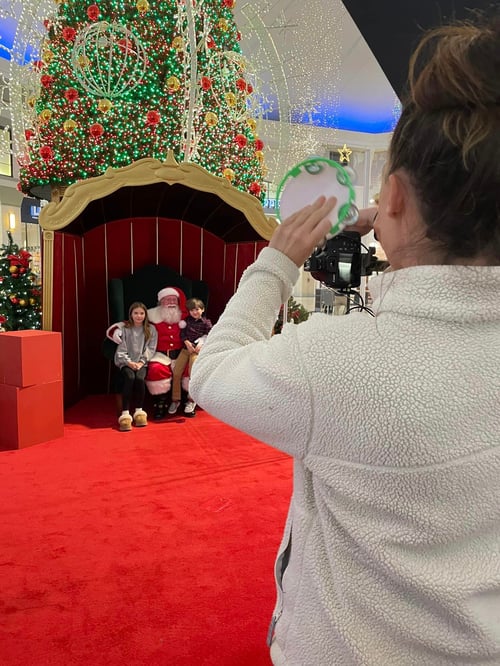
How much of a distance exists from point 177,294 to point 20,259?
5.44ft

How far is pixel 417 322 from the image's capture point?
0.52 metres

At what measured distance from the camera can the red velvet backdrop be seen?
4094 millimetres

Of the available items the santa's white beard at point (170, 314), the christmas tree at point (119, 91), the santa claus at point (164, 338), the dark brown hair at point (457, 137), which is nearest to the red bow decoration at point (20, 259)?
the christmas tree at point (119, 91)

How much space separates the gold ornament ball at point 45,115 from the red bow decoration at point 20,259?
4.35ft

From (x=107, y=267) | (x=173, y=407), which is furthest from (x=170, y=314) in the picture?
(x=107, y=267)

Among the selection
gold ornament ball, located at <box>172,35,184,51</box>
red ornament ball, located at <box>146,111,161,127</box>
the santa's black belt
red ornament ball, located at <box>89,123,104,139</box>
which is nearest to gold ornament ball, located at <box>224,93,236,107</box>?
gold ornament ball, located at <box>172,35,184,51</box>

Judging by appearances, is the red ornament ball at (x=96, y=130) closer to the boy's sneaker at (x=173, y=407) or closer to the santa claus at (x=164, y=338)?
the santa claus at (x=164, y=338)

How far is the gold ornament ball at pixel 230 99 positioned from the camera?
5.21 metres

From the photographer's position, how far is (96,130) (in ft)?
15.8

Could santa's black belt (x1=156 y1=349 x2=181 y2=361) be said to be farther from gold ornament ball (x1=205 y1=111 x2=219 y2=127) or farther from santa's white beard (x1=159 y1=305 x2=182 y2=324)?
gold ornament ball (x1=205 y1=111 x2=219 y2=127)

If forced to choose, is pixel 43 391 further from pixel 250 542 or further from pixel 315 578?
pixel 315 578

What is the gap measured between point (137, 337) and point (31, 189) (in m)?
2.76

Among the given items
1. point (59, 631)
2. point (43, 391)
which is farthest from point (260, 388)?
point (43, 391)

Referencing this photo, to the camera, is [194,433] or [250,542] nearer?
[250,542]
